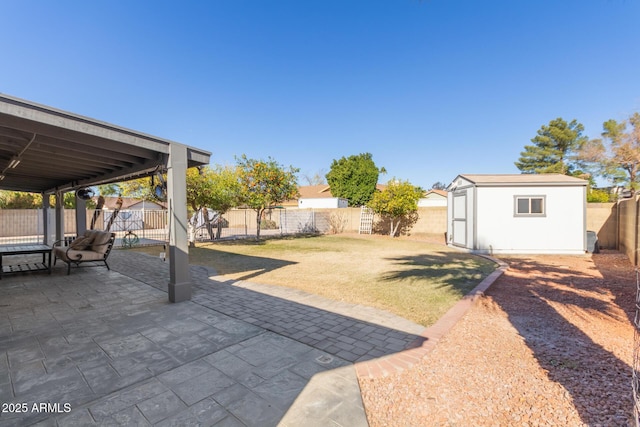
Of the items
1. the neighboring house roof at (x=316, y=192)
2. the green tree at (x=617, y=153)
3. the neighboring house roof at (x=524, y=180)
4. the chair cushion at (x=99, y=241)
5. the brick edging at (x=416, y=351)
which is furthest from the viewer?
the neighboring house roof at (x=316, y=192)

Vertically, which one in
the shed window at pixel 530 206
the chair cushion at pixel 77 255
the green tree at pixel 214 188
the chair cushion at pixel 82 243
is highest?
the green tree at pixel 214 188

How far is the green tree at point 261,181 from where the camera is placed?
1428 cm

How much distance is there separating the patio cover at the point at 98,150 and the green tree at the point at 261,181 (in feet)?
22.8

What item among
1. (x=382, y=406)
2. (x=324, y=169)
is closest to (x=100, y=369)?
(x=382, y=406)

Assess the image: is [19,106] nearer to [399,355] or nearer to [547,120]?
[399,355]

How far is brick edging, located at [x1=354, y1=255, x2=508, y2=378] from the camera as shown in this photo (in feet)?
9.11

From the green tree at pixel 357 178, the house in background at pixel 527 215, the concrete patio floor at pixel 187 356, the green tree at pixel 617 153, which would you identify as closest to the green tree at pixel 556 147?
the green tree at pixel 617 153

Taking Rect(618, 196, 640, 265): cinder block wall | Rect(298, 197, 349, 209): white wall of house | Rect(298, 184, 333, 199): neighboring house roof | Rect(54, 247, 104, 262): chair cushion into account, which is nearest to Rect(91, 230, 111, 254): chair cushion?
Rect(54, 247, 104, 262): chair cushion

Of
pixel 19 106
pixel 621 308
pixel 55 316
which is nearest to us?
pixel 19 106

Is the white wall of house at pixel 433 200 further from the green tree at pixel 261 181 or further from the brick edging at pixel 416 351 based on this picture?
the brick edging at pixel 416 351

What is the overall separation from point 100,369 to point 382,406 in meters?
2.65

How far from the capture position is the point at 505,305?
491 cm

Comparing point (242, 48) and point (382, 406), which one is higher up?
point (242, 48)

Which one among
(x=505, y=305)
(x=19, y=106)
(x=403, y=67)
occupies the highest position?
(x=403, y=67)
